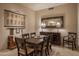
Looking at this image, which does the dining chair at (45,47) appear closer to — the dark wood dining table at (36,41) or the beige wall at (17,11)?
the dark wood dining table at (36,41)

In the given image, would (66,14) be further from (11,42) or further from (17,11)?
(11,42)

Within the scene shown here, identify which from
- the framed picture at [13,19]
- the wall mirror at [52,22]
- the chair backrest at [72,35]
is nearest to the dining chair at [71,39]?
the chair backrest at [72,35]

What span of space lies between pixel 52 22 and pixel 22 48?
2.96 feet

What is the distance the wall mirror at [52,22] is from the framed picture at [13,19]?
19.0 inches

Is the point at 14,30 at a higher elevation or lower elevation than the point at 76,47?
higher

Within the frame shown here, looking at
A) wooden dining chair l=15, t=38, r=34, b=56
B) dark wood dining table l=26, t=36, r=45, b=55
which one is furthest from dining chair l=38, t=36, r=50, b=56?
wooden dining chair l=15, t=38, r=34, b=56

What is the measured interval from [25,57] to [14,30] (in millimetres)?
632

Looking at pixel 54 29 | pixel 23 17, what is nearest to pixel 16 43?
pixel 23 17

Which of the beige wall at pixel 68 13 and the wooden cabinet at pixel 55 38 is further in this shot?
the wooden cabinet at pixel 55 38

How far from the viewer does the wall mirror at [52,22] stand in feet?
6.00

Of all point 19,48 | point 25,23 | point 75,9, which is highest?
point 75,9

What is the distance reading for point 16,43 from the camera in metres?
1.77

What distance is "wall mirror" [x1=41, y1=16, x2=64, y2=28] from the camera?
6.00ft

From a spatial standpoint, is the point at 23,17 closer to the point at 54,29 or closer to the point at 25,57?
the point at 54,29
